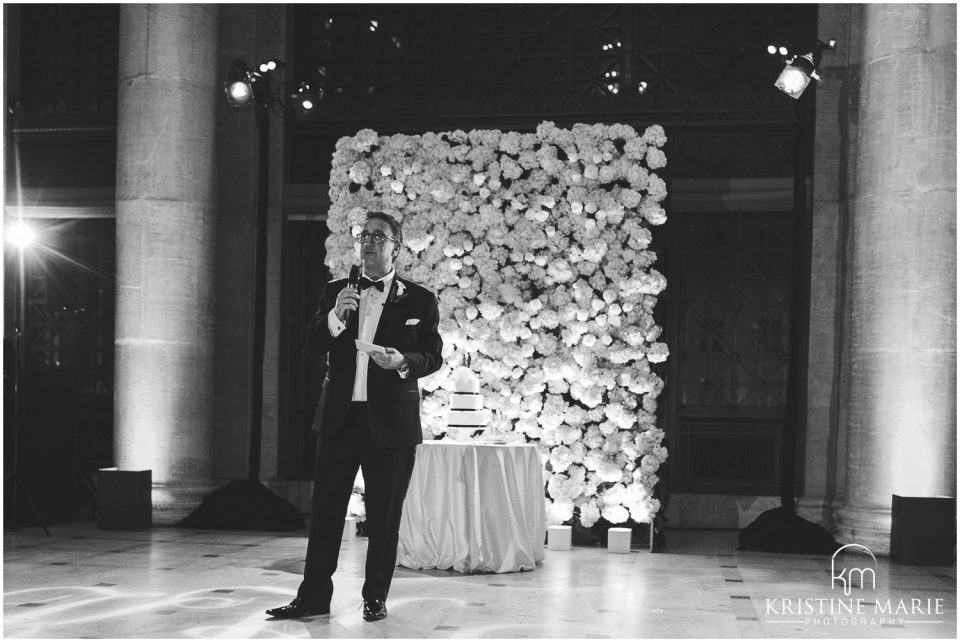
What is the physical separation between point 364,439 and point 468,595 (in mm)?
1573

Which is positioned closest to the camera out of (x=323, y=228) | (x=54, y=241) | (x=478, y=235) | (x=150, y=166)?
(x=478, y=235)

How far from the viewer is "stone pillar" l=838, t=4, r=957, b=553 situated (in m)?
8.52

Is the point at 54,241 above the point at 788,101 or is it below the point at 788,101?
below

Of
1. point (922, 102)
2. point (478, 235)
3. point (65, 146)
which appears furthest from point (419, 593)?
point (65, 146)

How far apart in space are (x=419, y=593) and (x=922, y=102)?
535 centimetres

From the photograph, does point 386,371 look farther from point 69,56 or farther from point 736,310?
point 69,56

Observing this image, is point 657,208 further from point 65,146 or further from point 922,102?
point 65,146

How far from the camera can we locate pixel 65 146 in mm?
10844

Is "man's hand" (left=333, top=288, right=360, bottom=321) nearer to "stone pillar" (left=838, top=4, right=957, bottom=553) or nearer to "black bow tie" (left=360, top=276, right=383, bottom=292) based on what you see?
"black bow tie" (left=360, top=276, right=383, bottom=292)

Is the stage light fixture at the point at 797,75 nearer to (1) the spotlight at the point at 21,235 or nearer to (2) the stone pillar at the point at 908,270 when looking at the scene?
(2) the stone pillar at the point at 908,270

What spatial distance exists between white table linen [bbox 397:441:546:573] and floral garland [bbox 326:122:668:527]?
1213 mm

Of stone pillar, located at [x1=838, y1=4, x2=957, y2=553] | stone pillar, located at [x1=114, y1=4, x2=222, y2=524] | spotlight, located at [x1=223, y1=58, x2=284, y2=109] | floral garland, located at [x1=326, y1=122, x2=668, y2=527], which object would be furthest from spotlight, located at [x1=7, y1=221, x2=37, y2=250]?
stone pillar, located at [x1=838, y1=4, x2=957, y2=553]

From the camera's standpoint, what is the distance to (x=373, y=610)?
5.55 meters

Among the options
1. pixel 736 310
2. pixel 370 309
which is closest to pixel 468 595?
pixel 370 309
